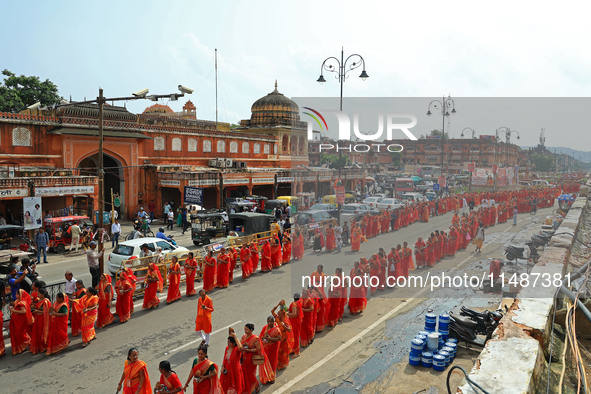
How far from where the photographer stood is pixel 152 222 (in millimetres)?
28422

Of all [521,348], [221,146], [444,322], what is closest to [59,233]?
[444,322]

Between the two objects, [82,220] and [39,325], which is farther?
[82,220]

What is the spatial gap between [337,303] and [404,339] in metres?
1.77

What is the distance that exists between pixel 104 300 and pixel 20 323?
1813 millimetres

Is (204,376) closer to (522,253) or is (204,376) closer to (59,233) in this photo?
(522,253)

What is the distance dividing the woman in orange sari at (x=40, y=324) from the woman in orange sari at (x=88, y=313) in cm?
65

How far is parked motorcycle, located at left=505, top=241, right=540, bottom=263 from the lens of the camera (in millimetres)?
13344

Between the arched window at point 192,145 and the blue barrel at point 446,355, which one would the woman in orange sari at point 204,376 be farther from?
the arched window at point 192,145

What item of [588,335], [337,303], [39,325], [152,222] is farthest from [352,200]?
[152,222]

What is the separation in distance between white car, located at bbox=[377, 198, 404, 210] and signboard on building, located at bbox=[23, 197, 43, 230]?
1403 cm

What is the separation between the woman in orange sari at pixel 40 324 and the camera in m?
9.14

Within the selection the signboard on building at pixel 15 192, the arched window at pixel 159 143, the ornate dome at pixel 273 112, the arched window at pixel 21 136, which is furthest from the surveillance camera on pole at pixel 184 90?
the ornate dome at pixel 273 112

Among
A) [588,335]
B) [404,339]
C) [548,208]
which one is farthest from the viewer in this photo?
[548,208]

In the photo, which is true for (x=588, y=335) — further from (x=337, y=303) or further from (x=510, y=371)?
(x=337, y=303)
